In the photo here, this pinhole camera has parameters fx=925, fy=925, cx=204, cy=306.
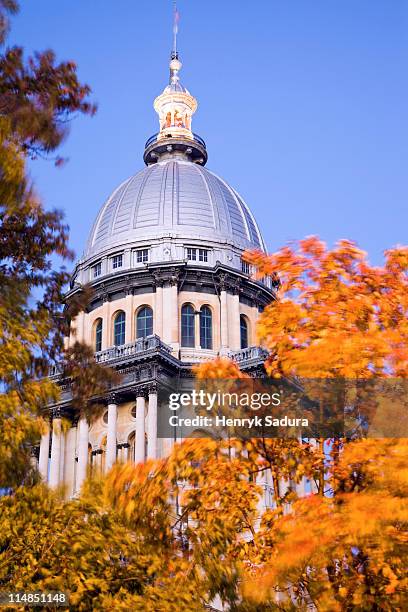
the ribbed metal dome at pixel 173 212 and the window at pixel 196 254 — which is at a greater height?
the ribbed metal dome at pixel 173 212

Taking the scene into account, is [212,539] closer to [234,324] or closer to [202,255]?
[234,324]

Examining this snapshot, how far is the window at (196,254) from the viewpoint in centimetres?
6406

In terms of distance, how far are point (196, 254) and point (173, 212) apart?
4.07 m

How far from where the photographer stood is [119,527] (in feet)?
54.7

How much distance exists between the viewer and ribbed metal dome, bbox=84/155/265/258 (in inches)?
2586

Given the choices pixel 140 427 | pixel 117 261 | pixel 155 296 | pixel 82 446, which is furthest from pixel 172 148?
pixel 140 427

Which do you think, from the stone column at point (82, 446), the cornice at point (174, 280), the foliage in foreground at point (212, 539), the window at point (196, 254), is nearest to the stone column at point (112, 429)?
the stone column at point (82, 446)

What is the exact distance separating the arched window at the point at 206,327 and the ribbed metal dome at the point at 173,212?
5804mm

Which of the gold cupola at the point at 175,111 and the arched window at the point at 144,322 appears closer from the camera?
the arched window at the point at 144,322

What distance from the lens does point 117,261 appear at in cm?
6531

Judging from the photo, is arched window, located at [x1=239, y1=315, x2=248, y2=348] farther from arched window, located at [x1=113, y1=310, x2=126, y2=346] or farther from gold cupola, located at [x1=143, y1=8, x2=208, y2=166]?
gold cupola, located at [x1=143, y1=8, x2=208, y2=166]

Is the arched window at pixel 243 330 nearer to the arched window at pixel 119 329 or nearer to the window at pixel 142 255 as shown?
the window at pixel 142 255

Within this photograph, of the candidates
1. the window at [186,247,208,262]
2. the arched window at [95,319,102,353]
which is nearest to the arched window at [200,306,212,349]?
the window at [186,247,208,262]

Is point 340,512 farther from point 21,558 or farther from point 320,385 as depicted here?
point 21,558
